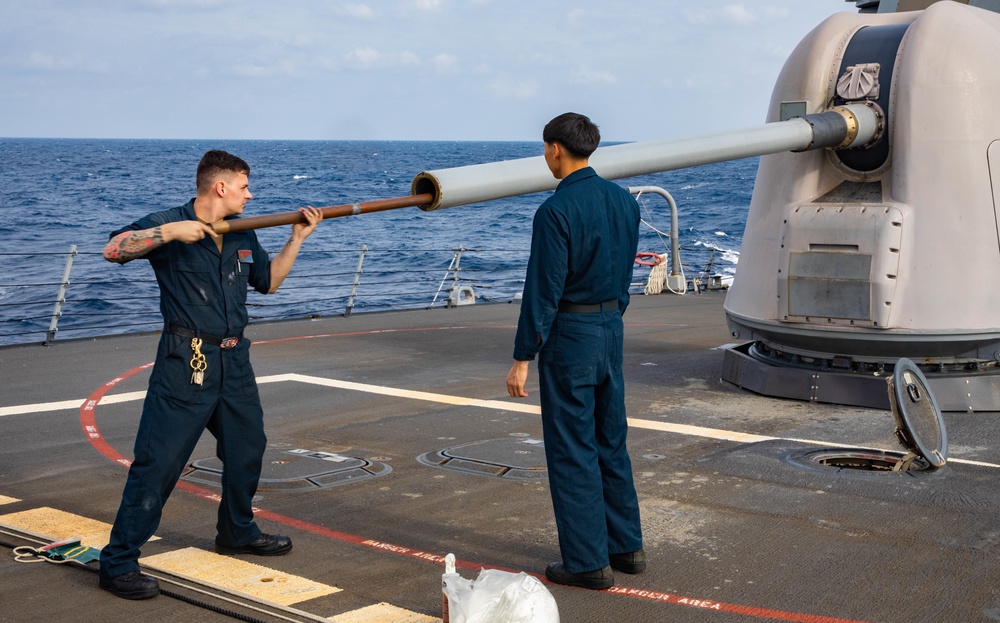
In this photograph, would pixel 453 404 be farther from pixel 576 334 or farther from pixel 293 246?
pixel 576 334

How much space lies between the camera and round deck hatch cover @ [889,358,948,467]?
22.5ft

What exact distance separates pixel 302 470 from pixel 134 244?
9.04ft

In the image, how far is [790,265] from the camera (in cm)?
905

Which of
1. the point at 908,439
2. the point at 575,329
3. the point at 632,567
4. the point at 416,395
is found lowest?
the point at 416,395

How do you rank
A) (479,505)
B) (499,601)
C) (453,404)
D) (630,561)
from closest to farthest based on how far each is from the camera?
(499,601) < (630,561) < (479,505) < (453,404)

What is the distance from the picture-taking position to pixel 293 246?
5199 millimetres

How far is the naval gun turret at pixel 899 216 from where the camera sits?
28.4 ft

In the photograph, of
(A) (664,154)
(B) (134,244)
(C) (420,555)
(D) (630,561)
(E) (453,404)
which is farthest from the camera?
(E) (453,404)

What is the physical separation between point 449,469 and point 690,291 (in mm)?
14737

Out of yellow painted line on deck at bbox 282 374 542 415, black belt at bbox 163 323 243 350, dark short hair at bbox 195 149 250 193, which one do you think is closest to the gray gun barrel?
dark short hair at bbox 195 149 250 193

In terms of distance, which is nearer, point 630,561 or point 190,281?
point 190,281

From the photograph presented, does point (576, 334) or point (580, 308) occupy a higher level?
point (580, 308)

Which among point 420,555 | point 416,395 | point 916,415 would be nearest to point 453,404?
point 416,395

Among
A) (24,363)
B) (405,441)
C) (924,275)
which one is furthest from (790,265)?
(24,363)
